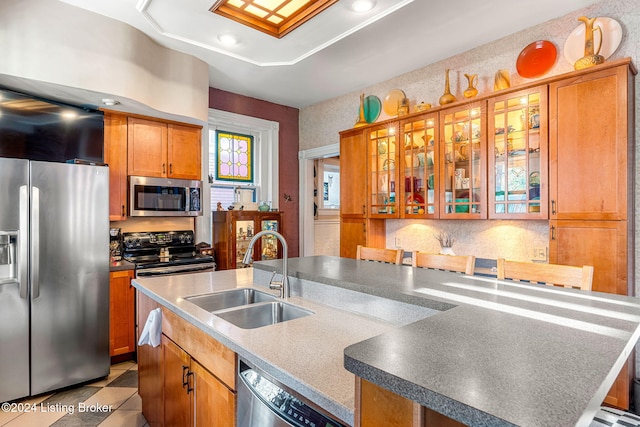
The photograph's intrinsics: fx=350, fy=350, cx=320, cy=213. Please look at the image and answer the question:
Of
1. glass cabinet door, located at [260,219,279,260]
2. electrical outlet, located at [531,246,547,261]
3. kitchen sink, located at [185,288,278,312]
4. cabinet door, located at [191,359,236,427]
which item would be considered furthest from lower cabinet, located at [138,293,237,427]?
electrical outlet, located at [531,246,547,261]

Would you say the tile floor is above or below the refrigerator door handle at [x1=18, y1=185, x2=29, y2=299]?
below

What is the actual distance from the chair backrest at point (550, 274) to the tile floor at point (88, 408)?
2400 millimetres

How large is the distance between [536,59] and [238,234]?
3306mm

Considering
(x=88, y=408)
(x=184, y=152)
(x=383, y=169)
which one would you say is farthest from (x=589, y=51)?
(x=88, y=408)

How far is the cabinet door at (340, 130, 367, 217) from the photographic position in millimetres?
3891

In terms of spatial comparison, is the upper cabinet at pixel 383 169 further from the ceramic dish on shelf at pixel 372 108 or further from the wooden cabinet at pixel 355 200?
the ceramic dish on shelf at pixel 372 108

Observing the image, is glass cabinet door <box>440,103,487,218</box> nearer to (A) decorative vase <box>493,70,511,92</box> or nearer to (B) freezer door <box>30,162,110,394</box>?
(A) decorative vase <box>493,70,511,92</box>

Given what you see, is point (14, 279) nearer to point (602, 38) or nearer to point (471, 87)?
point (471, 87)

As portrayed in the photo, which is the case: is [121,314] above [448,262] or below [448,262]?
below

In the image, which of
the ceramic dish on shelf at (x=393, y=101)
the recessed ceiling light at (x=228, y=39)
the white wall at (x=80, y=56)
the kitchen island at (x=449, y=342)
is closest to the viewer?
the kitchen island at (x=449, y=342)

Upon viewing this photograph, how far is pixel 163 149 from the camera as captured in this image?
363cm

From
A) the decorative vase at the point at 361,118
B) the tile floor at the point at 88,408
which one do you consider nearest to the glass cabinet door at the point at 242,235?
the tile floor at the point at 88,408

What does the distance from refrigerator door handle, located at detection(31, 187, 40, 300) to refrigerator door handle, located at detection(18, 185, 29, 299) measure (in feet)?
0.10

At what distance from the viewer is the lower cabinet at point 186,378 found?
1312mm
